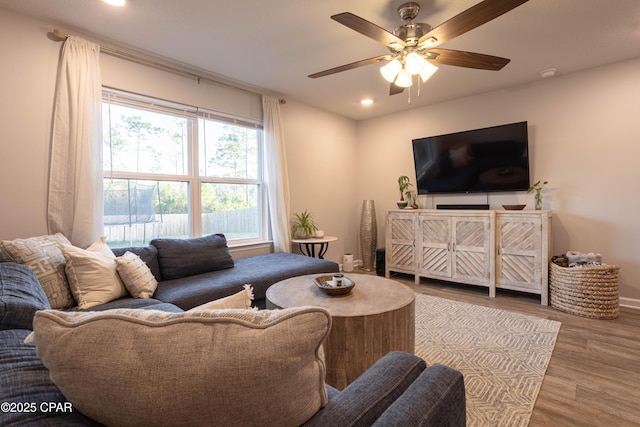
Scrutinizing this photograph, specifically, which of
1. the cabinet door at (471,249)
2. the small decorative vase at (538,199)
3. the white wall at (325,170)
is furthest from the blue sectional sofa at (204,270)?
the small decorative vase at (538,199)

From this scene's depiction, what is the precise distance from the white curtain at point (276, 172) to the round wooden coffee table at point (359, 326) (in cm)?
184

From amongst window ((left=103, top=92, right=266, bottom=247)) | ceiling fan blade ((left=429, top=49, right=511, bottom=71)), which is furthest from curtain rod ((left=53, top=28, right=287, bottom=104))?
ceiling fan blade ((left=429, top=49, right=511, bottom=71))

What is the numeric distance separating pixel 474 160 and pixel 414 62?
235 centimetres

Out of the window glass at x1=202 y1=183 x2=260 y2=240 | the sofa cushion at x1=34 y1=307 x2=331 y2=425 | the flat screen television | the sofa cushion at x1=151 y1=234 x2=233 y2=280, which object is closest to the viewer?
the sofa cushion at x1=34 y1=307 x2=331 y2=425

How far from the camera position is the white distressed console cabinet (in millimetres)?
3285

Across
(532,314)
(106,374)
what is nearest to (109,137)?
(106,374)

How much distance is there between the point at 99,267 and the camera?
1.99m

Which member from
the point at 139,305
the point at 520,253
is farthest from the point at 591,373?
the point at 139,305

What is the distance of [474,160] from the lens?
3945mm

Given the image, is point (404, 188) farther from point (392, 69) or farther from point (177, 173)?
point (177, 173)

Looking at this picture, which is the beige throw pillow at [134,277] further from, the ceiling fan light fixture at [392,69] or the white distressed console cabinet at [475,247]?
the white distressed console cabinet at [475,247]

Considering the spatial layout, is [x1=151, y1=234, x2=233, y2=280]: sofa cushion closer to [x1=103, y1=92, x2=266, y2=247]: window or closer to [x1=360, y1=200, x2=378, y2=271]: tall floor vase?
[x1=103, y1=92, x2=266, y2=247]: window

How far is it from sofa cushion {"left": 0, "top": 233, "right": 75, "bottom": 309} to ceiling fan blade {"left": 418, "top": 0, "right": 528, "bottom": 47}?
269 centimetres

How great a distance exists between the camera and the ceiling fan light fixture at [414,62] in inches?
80.2
